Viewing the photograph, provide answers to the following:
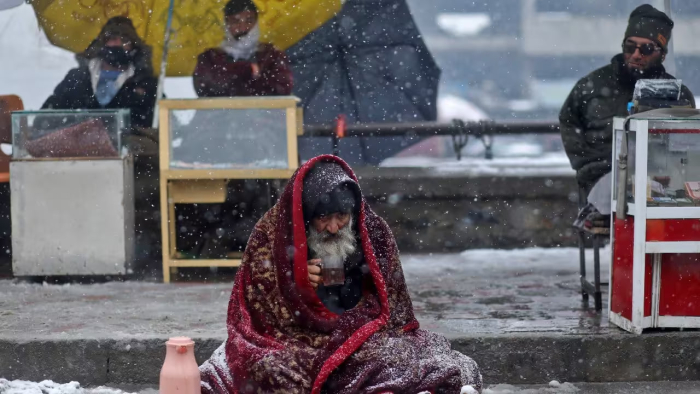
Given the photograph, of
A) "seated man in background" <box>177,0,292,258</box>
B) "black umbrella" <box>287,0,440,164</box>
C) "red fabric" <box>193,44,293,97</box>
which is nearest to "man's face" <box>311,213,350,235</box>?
"seated man in background" <box>177,0,292,258</box>

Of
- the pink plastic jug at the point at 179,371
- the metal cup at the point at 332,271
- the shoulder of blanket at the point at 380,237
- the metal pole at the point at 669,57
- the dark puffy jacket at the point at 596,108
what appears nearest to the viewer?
the pink plastic jug at the point at 179,371

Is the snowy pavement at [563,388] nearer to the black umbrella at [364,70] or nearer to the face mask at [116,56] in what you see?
the face mask at [116,56]

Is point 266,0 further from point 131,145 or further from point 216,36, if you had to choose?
point 131,145

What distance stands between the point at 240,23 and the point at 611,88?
115 inches

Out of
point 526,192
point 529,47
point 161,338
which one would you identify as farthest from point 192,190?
point 529,47

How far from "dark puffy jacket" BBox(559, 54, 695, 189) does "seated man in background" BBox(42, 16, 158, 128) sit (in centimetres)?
350

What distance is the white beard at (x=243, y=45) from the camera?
8258 mm

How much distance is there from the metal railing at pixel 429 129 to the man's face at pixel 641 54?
8.40 feet

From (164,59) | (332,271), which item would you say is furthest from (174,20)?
(332,271)

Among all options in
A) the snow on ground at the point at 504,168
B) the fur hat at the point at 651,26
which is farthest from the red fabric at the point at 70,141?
the fur hat at the point at 651,26

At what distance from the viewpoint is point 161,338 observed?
552cm

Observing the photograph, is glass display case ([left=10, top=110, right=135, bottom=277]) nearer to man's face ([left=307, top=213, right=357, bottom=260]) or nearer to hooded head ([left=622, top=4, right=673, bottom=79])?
man's face ([left=307, top=213, right=357, bottom=260])

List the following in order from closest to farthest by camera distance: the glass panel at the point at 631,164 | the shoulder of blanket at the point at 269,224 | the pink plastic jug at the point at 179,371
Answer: the pink plastic jug at the point at 179,371 → the shoulder of blanket at the point at 269,224 → the glass panel at the point at 631,164

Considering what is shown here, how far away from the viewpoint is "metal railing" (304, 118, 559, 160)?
9016 millimetres
